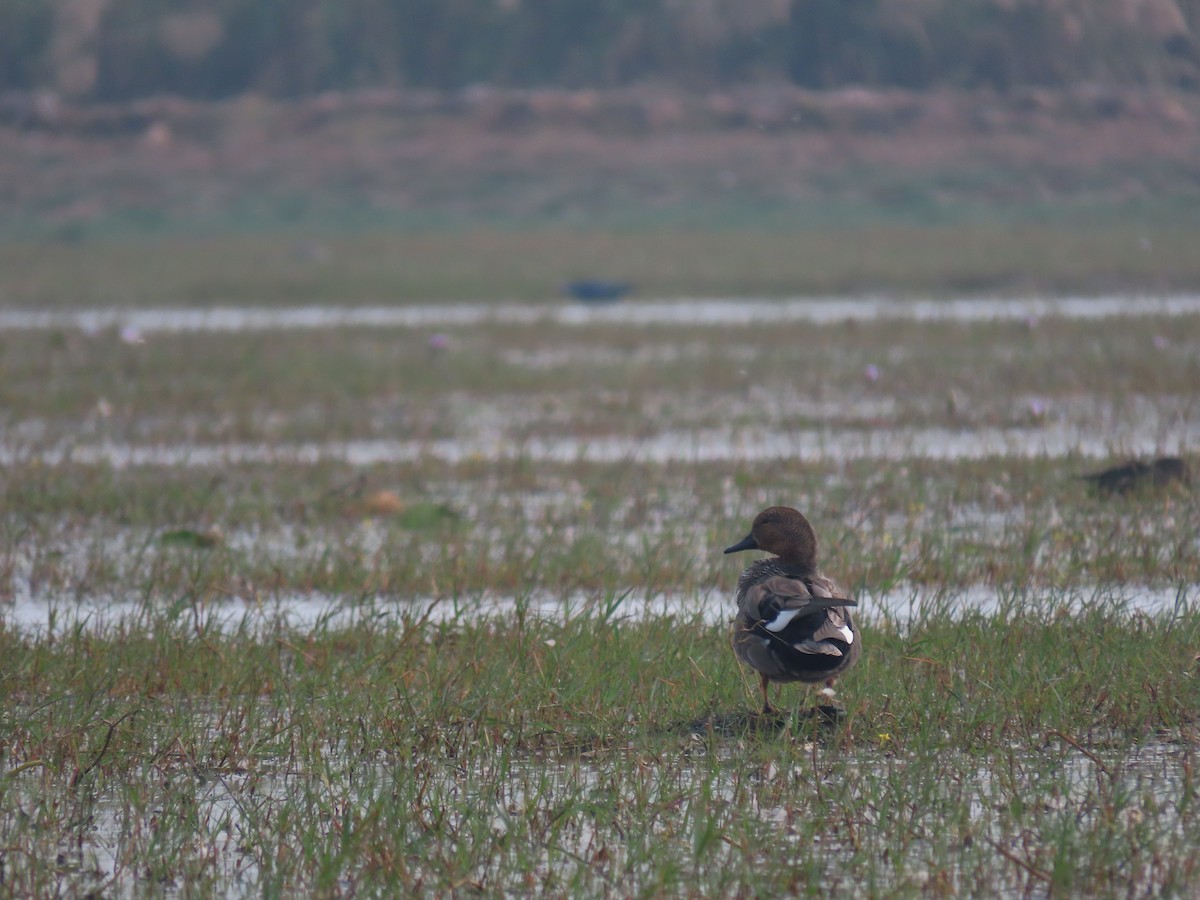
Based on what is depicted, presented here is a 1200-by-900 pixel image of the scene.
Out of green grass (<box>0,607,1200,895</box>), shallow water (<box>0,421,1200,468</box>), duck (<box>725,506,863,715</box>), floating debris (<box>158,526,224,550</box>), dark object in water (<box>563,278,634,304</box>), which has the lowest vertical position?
dark object in water (<box>563,278,634,304</box>)

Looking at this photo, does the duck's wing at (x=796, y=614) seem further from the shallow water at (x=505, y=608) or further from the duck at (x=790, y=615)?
the shallow water at (x=505, y=608)

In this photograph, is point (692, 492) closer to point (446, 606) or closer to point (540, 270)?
point (446, 606)

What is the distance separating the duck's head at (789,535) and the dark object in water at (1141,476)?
3677mm

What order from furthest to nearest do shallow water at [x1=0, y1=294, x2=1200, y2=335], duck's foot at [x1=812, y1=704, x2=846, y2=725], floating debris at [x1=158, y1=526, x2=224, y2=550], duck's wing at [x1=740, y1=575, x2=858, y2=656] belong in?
1. shallow water at [x1=0, y1=294, x2=1200, y2=335]
2. floating debris at [x1=158, y1=526, x2=224, y2=550]
3. duck's foot at [x1=812, y1=704, x2=846, y2=725]
4. duck's wing at [x1=740, y1=575, x2=858, y2=656]

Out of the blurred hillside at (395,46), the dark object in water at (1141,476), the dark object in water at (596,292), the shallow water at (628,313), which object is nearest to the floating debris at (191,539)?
the dark object in water at (1141,476)

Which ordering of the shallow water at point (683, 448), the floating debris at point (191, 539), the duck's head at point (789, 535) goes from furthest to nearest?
the shallow water at point (683, 448) < the floating debris at point (191, 539) < the duck's head at point (789, 535)

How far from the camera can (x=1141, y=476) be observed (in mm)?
7758

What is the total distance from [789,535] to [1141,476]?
3.85 m

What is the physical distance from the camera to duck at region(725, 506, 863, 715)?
157 inches

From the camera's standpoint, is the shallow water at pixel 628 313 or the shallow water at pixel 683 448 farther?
the shallow water at pixel 628 313

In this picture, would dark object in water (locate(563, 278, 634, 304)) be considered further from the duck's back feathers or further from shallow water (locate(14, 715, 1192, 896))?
shallow water (locate(14, 715, 1192, 896))

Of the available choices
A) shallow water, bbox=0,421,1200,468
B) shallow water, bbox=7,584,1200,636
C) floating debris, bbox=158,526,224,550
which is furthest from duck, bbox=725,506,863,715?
shallow water, bbox=0,421,1200,468

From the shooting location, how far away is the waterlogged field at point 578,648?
367 cm

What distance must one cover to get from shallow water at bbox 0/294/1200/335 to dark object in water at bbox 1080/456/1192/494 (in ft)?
27.4
